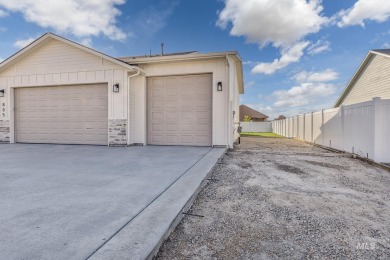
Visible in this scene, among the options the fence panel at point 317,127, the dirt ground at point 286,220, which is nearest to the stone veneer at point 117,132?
the dirt ground at point 286,220

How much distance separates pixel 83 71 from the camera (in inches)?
340

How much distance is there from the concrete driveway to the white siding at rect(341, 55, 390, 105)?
13523 millimetres

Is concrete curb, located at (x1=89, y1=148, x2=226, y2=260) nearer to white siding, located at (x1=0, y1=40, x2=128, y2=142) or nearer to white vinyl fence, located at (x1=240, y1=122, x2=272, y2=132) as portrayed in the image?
white siding, located at (x1=0, y1=40, x2=128, y2=142)

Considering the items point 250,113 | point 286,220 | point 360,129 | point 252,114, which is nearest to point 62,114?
point 286,220

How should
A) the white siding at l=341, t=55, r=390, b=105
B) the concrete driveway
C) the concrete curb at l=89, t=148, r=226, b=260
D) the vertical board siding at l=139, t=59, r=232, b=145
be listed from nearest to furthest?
the concrete curb at l=89, t=148, r=226, b=260
the concrete driveway
the vertical board siding at l=139, t=59, r=232, b=145
the white siding at l=341, t=55, r=390, b=105

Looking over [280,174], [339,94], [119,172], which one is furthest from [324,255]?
[339,94]

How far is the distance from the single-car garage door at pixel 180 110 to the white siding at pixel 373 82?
32.8 ft

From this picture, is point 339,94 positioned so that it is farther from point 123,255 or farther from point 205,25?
point 123,255

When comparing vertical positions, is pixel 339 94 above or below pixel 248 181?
above

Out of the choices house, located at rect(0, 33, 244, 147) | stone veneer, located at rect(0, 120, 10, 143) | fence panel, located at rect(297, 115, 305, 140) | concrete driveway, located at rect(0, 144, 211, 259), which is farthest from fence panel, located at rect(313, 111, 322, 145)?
stone veneer, located at rect(0, 120, 10, 143)

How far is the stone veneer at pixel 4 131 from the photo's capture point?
9.49 meters

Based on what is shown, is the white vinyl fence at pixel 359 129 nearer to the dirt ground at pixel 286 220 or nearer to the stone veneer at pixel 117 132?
the dirt ground at pixel 286 220

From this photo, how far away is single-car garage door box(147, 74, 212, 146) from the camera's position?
830cm

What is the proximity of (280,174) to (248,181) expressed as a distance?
96cm
